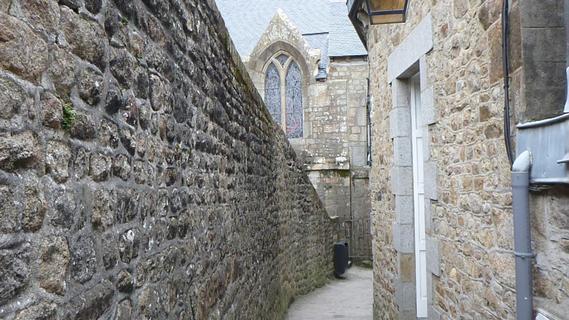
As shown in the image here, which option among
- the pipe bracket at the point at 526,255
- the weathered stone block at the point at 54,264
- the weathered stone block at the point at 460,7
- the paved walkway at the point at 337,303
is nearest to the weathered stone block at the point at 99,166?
the weathered stone block at the point at 54,264

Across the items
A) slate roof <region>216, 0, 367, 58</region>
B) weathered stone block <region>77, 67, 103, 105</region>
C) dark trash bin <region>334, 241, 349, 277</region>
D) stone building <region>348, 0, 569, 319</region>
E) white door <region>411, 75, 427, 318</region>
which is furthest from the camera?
slate roof <region>216, 0, 367, 58</region>

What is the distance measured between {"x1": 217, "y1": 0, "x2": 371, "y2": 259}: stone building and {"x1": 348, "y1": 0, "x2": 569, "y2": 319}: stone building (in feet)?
30.4

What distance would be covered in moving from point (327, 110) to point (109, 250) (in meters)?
14.6

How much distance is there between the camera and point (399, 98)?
5.59m

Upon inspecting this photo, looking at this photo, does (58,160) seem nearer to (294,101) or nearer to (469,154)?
(469,154)

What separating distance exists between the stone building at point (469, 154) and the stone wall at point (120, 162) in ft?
5.83

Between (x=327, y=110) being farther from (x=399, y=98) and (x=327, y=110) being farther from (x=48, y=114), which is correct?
(x=48, y=114)

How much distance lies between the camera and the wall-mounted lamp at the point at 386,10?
4.54 meters

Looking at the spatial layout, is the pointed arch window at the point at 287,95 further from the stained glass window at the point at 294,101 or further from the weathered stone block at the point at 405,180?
the weathered stone block at the point at 405,180

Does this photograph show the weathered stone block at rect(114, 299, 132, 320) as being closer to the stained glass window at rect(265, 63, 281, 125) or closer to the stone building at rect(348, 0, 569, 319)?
the stone building at rect(348, 0, 569, 319)

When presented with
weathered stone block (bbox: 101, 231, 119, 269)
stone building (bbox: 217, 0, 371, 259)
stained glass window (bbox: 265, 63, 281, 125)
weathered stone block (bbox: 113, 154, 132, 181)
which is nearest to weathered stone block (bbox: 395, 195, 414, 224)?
weathered stone block (bbox: 113, 154, 132, 181)

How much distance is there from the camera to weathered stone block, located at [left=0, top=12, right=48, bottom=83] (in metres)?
1.35

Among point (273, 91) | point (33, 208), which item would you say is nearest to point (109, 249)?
point (33, 208)

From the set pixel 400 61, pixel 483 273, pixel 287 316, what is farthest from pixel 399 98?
pixel 287 316
